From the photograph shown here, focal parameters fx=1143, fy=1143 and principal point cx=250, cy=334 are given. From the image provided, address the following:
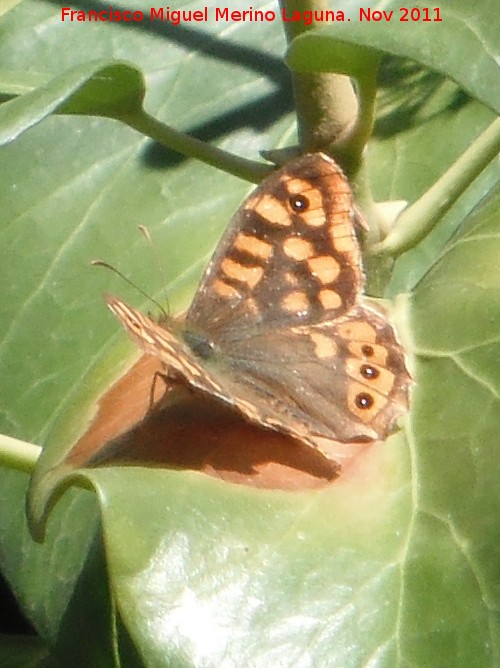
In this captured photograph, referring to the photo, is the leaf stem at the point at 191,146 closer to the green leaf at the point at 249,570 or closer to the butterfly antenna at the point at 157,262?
the butterfly antenna at the point at 157,262

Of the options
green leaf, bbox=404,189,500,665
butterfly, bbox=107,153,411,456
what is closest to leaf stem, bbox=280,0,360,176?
butterfly, bbox=107,153,411,456

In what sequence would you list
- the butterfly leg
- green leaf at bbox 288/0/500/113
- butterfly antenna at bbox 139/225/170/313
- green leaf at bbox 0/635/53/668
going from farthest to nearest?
1. green leaf at bbox 0/635/53/668
2. butterfly antenna at bbox 139/225/170/313
3. the butterfly leg
4. green leaf at bbox 288/0/500/113

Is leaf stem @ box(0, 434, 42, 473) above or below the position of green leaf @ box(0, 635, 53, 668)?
above

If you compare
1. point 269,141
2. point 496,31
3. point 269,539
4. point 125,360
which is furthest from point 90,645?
point 496,31

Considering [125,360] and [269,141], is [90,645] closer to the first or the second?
[125,360]

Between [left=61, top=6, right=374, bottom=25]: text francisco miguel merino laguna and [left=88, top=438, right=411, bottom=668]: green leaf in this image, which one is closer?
[left=88, top=438, right=411, bottom=668]: green leaf

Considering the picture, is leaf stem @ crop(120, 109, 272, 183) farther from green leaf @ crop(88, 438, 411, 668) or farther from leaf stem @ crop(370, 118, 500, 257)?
green leaf @ crop(88, 438, 411, 668)

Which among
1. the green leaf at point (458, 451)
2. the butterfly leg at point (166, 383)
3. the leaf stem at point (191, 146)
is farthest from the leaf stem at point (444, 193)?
the butterfly leg at point (166, 383)

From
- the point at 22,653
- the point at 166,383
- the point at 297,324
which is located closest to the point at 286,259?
the point at 297,324
